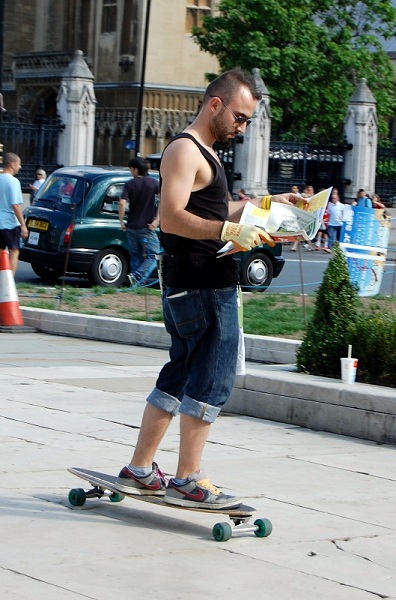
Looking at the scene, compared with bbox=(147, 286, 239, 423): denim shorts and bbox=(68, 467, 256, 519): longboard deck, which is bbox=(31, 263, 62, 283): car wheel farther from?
bbox=(147, 286, 239, 423): denim shorts

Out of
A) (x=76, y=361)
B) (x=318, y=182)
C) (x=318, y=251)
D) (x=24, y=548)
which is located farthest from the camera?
(x=318, y=182)

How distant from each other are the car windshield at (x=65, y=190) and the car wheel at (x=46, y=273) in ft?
3.45

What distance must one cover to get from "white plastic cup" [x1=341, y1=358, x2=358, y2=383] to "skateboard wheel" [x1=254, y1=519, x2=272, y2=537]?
3.16m

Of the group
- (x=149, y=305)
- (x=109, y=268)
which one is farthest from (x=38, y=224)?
(x=149, y=305)

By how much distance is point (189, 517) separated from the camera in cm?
606

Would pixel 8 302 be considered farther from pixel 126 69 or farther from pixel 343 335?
pixel 126 69

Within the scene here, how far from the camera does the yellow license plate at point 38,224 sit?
19.6 metres

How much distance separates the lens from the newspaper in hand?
570 cm

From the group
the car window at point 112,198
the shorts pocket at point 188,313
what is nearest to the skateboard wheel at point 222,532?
the shorts pocket at point 188,313

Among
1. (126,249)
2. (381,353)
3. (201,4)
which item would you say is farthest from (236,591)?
(201,4)

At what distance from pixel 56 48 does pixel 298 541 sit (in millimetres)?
54660

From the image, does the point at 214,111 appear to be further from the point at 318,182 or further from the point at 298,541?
the point at 318,182

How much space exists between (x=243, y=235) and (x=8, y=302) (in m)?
9.14

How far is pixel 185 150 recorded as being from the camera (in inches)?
224
